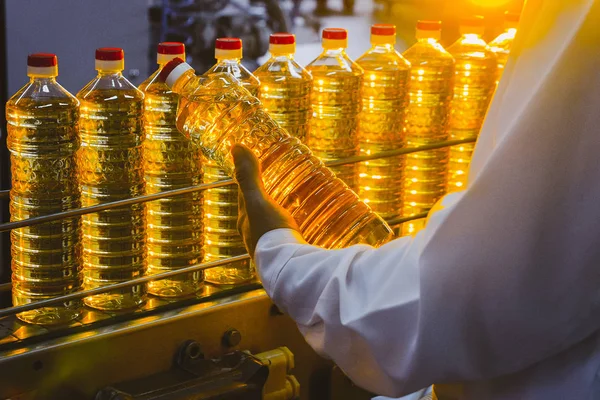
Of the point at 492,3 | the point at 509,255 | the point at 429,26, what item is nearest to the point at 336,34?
the point at 429,26

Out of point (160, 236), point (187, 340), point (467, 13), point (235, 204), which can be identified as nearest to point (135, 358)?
point (187, 340)

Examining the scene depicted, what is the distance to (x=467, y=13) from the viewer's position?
2742mm

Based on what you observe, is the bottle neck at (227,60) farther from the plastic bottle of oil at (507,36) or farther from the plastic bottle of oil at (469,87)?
the plastic bottle of oil at (507,36)

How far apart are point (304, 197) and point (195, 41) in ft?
3.81

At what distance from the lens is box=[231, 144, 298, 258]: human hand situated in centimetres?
112

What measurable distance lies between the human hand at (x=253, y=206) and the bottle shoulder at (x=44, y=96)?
40 centimetres

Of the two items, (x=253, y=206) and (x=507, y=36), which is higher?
(x=507, y=36)

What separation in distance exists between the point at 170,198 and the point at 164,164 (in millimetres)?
65

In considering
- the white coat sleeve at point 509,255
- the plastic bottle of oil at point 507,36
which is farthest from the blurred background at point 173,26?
the white coat sleeve at point 509,255

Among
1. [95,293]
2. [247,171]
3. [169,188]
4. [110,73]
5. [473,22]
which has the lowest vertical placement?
[95,293]

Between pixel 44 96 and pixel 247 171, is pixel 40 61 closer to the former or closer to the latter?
pixel 44 96

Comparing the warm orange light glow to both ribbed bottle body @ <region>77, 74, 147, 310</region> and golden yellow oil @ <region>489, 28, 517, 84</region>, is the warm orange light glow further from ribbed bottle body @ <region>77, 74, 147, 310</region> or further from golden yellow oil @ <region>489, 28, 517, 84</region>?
ribbed bottle body @ <region>77, 74, 147, 310</region>

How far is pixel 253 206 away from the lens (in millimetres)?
1139

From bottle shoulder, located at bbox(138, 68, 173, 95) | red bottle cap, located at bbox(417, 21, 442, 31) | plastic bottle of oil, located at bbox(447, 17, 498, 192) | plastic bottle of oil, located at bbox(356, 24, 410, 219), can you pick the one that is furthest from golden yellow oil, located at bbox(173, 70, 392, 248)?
plastic bottle of oil, located at bbox(447, 17, 498, 192)
